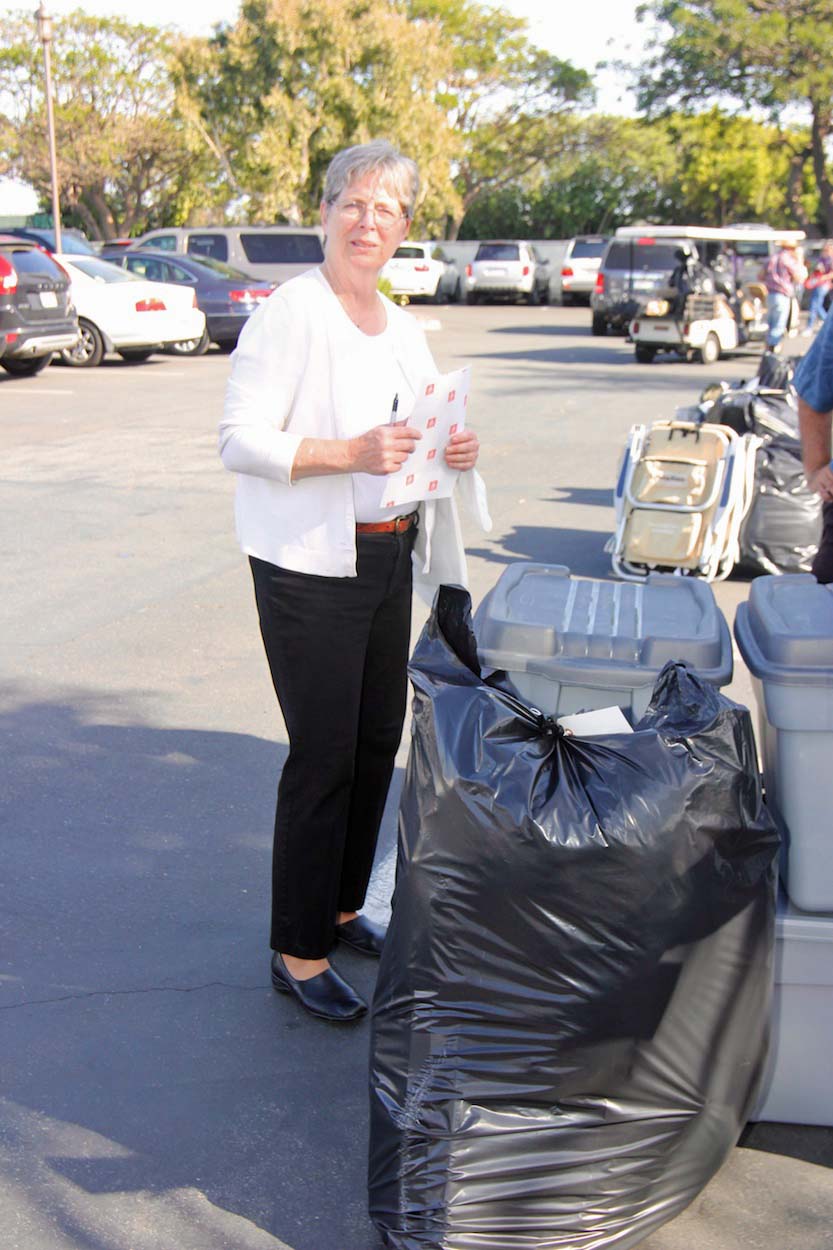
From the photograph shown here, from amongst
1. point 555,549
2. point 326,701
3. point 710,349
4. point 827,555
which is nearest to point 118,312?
point 710,349

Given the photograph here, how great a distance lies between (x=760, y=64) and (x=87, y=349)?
96.6 feet

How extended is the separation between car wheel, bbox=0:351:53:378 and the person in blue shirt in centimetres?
1454

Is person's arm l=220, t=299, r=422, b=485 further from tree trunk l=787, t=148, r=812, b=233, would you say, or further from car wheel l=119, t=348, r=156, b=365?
tree trunk l=787, t=148, r=812, b=233

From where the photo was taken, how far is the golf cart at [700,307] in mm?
18969

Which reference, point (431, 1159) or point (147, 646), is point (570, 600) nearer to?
point (431, 1159)

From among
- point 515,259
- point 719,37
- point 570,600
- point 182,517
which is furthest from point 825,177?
point 570,600

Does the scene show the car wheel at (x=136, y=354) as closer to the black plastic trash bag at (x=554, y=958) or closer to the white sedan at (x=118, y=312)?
the white sedan at (x=118, y=312)

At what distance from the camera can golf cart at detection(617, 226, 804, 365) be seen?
19.0 m

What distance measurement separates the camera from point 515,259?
112 ft

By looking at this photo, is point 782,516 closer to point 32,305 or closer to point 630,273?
point 32,305

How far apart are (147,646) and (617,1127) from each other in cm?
404

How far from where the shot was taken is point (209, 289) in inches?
779

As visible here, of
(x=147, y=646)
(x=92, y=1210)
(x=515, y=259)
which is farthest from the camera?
(x=515, y=259)

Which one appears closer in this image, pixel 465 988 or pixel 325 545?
pixel 465 988
